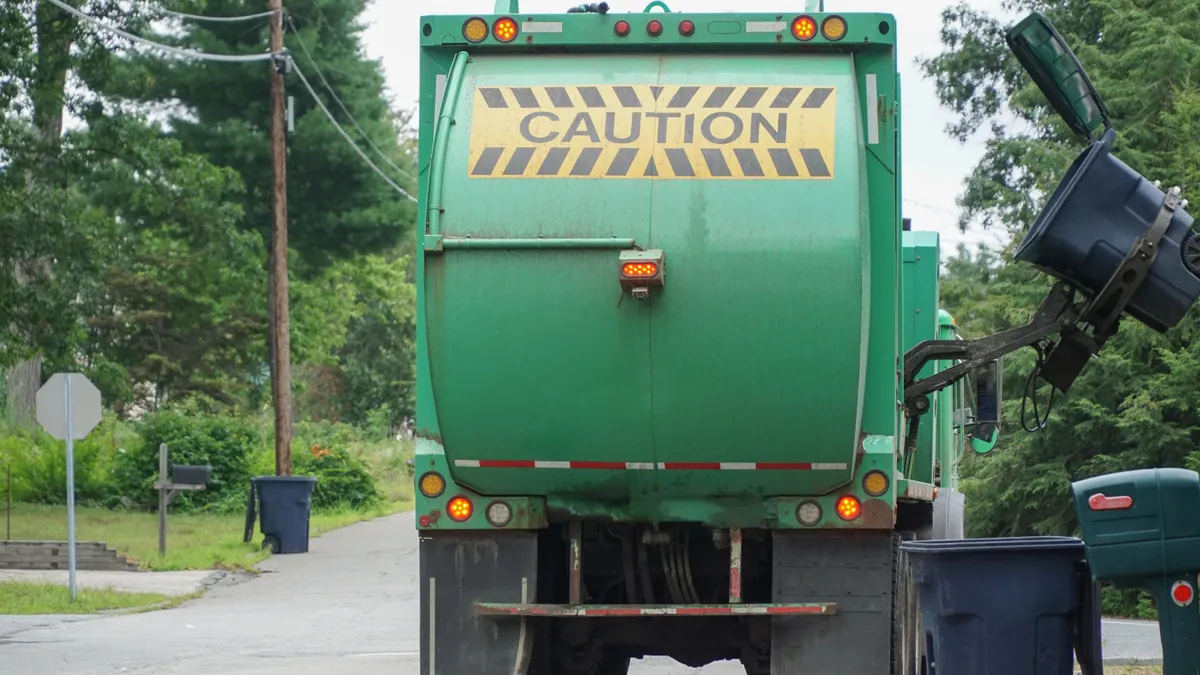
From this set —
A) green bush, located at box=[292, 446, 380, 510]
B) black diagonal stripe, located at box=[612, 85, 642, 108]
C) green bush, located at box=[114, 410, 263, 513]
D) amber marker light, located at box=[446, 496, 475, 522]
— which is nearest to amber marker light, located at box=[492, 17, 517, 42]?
black diagonal stripe, located at box=[612, 85, 642, 108]

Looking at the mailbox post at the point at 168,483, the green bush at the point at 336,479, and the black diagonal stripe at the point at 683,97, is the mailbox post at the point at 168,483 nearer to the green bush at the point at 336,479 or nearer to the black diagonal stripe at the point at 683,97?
the green bush at the point at 336,479

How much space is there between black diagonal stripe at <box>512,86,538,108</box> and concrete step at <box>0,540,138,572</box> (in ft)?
52.7

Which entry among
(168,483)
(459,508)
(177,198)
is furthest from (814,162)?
(177,198)

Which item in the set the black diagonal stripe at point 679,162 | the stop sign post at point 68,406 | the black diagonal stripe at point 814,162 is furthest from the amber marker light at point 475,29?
the stop sign post at point 68,406

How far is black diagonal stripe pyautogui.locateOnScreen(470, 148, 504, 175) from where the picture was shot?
7.57 metres

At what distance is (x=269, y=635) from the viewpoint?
15.1 m

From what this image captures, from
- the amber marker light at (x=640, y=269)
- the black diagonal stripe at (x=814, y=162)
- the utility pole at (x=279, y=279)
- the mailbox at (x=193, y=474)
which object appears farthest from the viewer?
the utility pole at (x=279, y=279)

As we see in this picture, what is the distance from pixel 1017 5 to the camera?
3002 centimetres

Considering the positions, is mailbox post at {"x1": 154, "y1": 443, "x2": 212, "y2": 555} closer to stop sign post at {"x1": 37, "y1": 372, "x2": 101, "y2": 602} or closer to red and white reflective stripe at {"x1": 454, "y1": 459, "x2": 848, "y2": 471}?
stop sign post at {"x1": 37, "y1": 372, "x2": 101, "y2": 602}

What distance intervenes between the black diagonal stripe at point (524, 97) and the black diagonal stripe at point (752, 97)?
890mm

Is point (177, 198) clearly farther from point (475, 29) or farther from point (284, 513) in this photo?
point (475, 29)

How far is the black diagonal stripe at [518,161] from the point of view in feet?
24.8

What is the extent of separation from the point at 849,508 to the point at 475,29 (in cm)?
270

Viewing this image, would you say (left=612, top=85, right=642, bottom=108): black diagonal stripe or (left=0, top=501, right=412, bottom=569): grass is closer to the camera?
(left=612, top=85, right=642, bottom=108): black diagonal stripe
